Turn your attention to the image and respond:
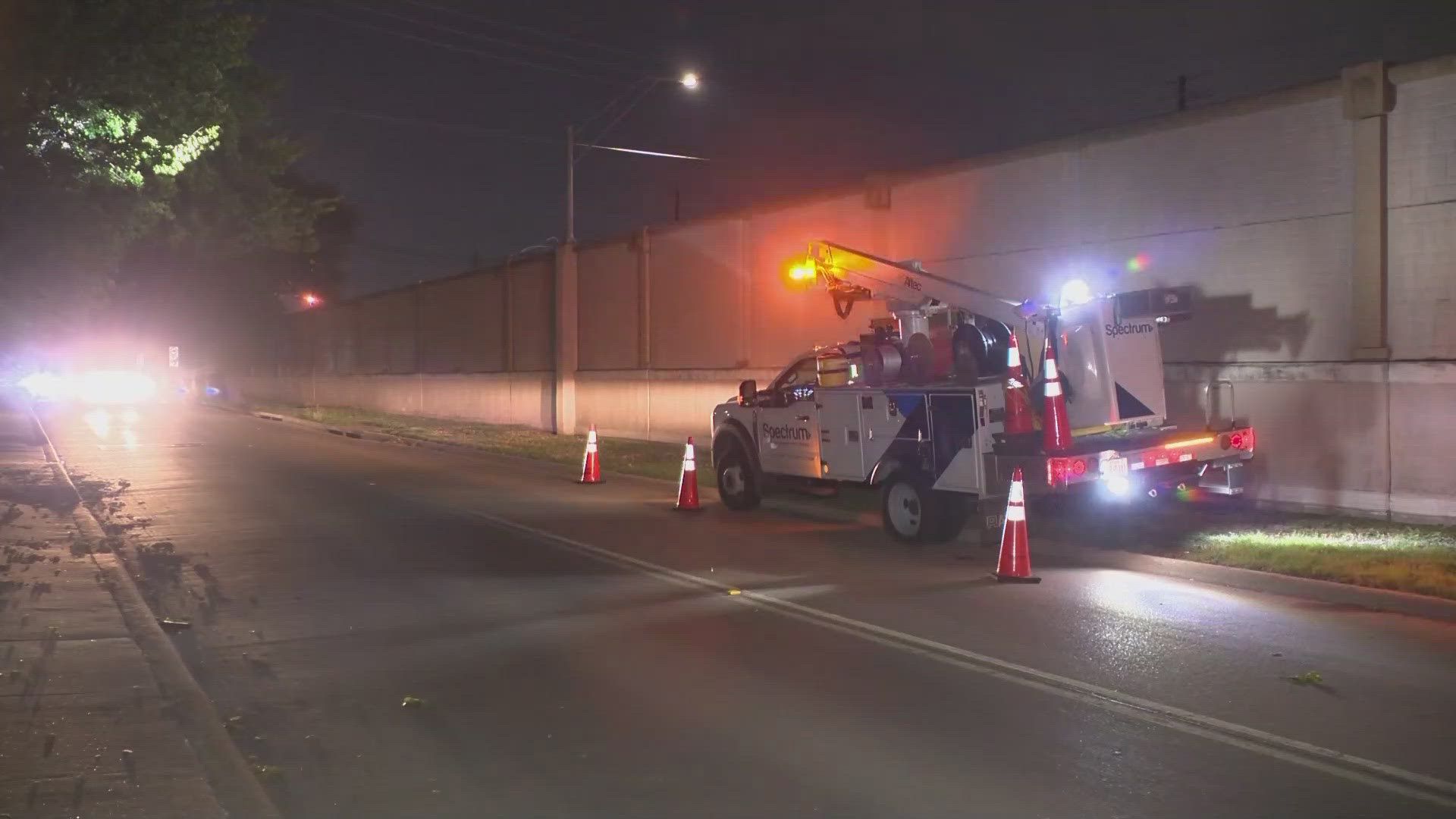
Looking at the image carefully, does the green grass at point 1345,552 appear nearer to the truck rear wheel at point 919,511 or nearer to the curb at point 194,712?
the truck rear wheel at point 919,511

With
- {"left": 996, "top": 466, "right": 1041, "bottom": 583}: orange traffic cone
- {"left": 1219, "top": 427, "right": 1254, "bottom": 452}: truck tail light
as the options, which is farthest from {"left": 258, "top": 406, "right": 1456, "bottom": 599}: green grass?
{"left": 996, "top": 466, "right": 1041, "bottom": 583}: orange traffic cone

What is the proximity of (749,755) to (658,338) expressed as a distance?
76.6 ft

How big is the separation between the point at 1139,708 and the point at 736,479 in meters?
9.61

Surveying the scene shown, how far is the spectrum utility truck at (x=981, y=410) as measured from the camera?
11.8 m

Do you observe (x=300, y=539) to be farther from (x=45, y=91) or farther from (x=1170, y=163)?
(x=1170, y=163)

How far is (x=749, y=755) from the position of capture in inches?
237

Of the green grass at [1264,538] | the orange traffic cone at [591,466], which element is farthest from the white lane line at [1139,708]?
the orange traffic cone at [591,466]

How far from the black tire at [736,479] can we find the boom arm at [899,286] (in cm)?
233

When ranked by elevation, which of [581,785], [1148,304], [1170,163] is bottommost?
[581,785]

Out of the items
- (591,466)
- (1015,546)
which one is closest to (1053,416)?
(1015,546)

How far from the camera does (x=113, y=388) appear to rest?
192ft

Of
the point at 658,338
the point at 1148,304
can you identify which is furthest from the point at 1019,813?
the point at 658,338

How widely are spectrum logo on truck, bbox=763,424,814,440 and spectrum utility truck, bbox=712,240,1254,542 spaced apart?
0.09 ft

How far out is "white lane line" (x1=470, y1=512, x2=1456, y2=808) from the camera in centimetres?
564
